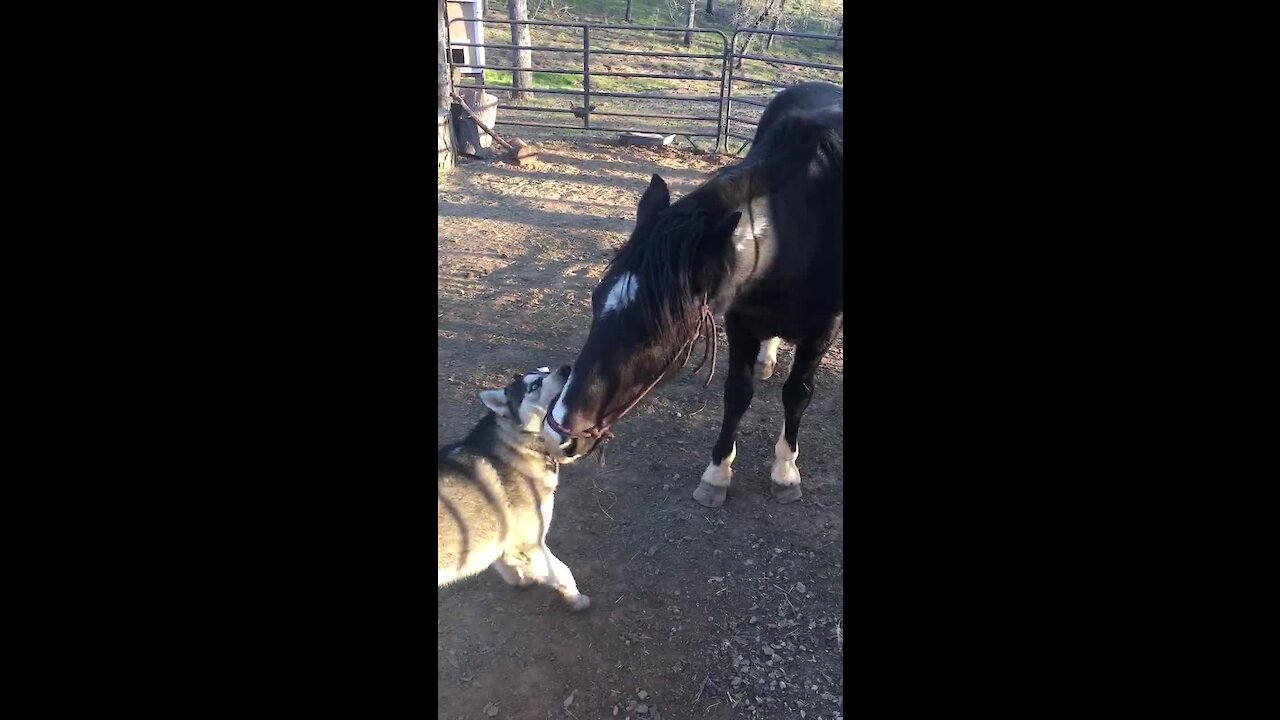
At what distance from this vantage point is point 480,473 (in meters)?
2.84

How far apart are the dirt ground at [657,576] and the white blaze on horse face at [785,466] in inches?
4.7

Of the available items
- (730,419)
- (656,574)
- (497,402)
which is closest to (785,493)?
(730,419)

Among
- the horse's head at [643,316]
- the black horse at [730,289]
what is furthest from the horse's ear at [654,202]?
the horse's head at [643,316]

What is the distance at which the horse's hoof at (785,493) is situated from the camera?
12.1ft

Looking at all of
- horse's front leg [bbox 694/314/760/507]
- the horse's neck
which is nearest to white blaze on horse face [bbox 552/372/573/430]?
the horse's neck

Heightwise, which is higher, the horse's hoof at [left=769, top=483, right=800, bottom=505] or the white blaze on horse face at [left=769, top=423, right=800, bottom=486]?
the white blaze on horse face at [left=769, top=423, right=800, bottom=486]

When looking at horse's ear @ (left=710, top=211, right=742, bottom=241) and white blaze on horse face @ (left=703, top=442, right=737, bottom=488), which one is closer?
horse's ear @ (left=710, top=211, right=742, bottom=241)

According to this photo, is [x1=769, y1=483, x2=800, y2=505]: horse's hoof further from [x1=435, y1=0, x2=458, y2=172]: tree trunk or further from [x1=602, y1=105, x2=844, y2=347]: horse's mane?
[x1=435, y1=0, x2=458, y2=172]: tree trunk

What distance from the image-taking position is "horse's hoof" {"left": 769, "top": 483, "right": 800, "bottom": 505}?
3695mm

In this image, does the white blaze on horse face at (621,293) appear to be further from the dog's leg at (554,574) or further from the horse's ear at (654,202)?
the dog's leg at (554,574)

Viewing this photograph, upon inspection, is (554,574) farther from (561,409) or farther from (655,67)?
(655,67)
